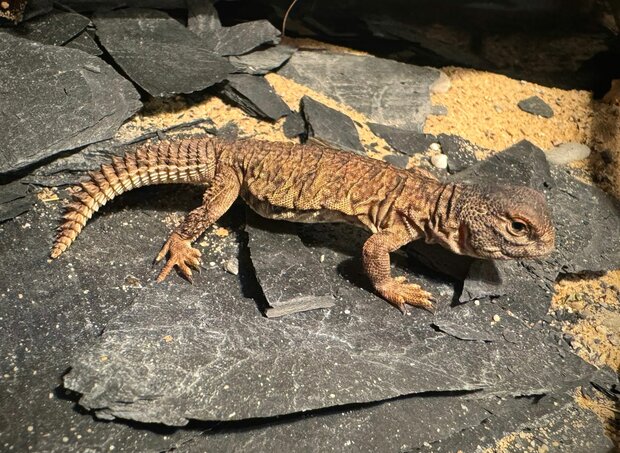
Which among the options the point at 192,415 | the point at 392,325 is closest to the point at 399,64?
the point at 392,325

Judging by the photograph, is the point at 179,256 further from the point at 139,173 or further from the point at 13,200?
the point at 13,200

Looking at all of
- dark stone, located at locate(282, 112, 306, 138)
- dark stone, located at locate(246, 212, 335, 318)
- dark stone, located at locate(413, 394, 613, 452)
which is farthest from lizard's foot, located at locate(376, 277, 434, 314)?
dark stone, located at locate(282, 112, 306, 138)

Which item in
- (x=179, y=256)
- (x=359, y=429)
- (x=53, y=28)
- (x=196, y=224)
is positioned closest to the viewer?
(x=359, y=429)

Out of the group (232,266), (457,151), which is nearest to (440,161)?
(457,151)

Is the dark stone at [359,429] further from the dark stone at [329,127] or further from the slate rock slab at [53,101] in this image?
the slate rock slab at [53,101]


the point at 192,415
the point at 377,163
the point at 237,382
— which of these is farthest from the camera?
the point at 377,163

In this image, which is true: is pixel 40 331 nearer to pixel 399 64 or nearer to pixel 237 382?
pixel 237 382
